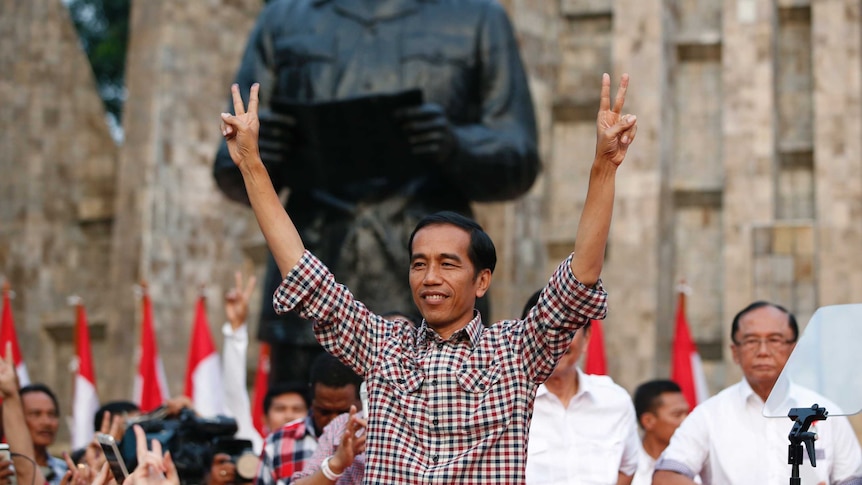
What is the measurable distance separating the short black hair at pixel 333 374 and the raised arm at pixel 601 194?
6.82ft

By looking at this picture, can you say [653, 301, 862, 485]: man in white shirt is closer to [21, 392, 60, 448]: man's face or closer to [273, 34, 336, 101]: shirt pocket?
[273, 34, 336, 101]: shirt pocket

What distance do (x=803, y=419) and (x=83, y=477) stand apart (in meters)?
2.65

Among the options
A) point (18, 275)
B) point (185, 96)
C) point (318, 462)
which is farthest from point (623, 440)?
point (18, 275)

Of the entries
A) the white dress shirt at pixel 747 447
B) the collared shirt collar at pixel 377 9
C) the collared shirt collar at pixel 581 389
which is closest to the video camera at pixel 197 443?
the collared shirt collar at pixel 581 389

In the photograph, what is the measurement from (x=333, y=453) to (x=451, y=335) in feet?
3.75

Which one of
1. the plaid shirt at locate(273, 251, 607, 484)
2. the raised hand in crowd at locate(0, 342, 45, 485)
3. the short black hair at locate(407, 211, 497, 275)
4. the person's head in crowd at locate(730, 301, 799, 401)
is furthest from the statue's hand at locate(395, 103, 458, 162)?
the plaid shirt at locate(273, 251, 607, 484)

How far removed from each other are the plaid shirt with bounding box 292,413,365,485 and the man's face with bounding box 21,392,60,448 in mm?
2582

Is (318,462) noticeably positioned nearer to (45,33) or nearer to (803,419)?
(803,419)

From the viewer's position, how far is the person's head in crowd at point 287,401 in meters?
7.34

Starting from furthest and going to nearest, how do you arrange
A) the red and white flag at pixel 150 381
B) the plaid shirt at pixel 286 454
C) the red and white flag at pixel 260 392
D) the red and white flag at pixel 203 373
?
1. the red and white flag at pixel 150 381
2. the red and white flag at pixel 203 373
3. the red and white flag at pixel 260 392
4. the plaid shirt at pixel 286 454

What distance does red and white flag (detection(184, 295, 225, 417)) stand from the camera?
34.9ft

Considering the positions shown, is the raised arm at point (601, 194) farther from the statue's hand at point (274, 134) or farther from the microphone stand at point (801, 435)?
the statue's hand at point (274, 134)

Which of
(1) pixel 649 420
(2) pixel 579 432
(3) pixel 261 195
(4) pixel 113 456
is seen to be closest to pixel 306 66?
(1) pixel 649 420

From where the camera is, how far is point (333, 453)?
500cm
